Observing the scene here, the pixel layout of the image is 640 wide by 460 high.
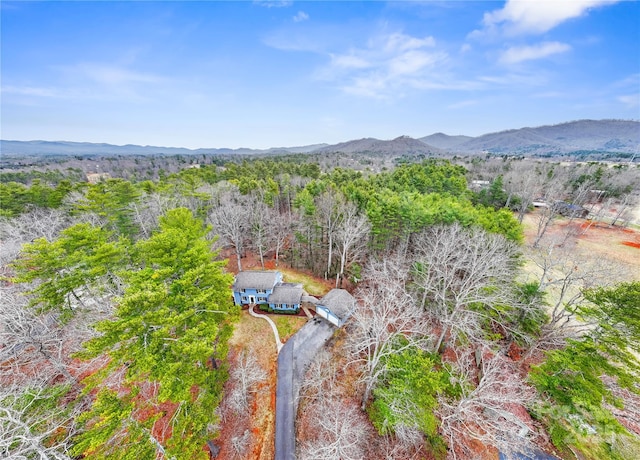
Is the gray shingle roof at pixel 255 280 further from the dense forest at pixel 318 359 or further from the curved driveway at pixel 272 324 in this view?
the dense forest at pixel 318 359

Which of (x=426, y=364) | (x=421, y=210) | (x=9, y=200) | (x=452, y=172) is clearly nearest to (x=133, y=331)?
(x=426, y=364)

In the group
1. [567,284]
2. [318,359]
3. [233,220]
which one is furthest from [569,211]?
[233,220]

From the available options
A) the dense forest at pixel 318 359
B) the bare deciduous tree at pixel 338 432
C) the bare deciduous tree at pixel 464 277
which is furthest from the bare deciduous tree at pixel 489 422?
the bare deciduous tree at pixel 338 432

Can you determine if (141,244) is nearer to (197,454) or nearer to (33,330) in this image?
(33,330)

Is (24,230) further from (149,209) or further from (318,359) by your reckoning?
(318,359)

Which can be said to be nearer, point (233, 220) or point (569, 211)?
point (233, 220)

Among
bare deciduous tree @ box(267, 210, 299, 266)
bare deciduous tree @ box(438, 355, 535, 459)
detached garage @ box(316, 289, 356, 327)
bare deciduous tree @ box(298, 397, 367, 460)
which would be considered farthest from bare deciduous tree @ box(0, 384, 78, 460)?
bare deciduous tree @ box(267, 210, 299, 266)
